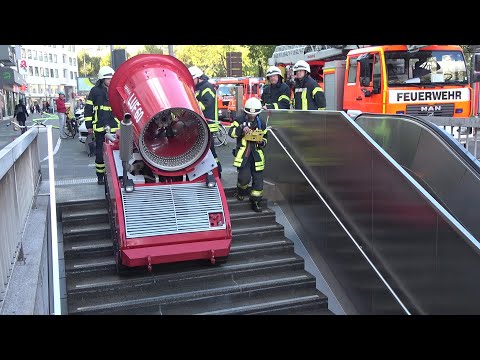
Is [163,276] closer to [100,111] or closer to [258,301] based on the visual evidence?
[258,301]

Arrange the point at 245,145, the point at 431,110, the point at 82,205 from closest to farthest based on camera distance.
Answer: the point at 82,205 → the point at 245,145 → the point at 431,110

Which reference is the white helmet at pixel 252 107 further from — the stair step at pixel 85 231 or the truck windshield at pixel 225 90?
the truck windshield at pixel 225 90

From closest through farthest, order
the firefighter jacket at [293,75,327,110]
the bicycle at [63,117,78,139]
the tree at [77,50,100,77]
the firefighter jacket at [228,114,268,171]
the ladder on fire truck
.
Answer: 1. the firefighter jacket at [228,114,268,171]
2. the firefighter jacket at [293,75,327,110]
3. the ladder on fire truck
4. the bicycle at [63,117,78,139]
5. the tree at [77,50,100,77]

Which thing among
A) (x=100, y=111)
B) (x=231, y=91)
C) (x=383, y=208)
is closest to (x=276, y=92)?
(x=100, y=111)

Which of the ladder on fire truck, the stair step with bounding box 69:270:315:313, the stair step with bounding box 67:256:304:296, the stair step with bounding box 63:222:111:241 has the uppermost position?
the ladder on fire truck

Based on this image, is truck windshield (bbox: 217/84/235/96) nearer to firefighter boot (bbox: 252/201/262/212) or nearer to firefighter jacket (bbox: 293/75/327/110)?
firefighter jacket (bbox: 293/75/327/110)

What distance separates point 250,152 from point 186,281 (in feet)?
6.91

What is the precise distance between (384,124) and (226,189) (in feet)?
7.87

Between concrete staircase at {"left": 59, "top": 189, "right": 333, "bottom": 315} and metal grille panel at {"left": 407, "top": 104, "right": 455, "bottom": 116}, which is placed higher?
metal grille panel at {"left": 407, "top": 104, "right": 455, "bottom": 116}

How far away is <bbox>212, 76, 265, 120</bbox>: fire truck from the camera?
23828mm

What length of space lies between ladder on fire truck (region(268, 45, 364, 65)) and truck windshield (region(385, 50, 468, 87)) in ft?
6.85

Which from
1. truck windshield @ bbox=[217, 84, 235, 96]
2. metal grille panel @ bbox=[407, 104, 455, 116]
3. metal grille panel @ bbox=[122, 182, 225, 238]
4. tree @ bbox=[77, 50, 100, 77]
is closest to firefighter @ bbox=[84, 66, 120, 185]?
metal grille panel @ bbox=[122, 182, 225, 238]

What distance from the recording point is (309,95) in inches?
332

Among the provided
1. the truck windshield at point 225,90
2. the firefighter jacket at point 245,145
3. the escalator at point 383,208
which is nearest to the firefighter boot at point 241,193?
the firefighter jacket at point 245,145
